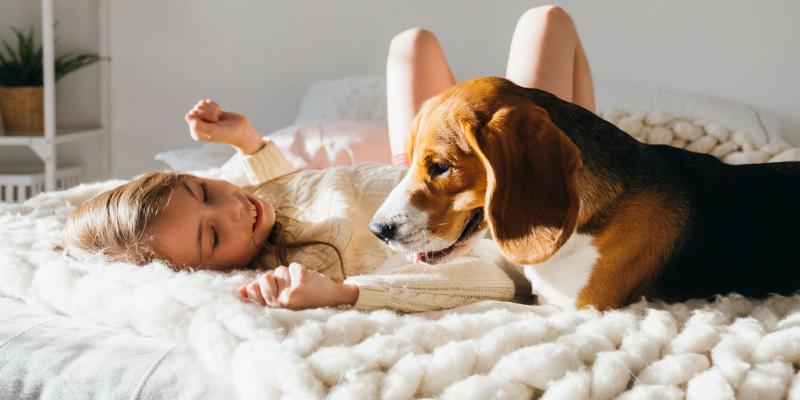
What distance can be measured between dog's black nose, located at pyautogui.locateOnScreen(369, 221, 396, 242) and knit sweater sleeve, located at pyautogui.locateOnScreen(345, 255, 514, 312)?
0.10 meters

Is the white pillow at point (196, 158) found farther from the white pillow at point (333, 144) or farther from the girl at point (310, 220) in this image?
the girl at point (310, 220)

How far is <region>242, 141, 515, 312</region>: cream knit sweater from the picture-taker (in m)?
1.20

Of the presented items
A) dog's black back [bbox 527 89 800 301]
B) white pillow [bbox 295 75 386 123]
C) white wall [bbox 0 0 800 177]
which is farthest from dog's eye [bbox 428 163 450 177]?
white wall [bbox 0 0 800 177]

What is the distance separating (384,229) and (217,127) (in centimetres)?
88

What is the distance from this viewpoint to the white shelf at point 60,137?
9.91 feet

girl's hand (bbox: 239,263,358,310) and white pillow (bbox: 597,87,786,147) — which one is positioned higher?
white pillow (bbox: 597,87,786,147)

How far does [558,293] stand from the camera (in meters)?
1.17

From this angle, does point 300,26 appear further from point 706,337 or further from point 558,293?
point 706,337

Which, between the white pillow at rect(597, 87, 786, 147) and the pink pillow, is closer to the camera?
the pink pillow

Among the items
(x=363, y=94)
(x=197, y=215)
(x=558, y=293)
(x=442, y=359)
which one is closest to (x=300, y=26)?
(x=363, y=94)

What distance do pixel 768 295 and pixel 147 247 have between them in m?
1.02

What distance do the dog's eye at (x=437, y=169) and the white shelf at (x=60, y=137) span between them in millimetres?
2412

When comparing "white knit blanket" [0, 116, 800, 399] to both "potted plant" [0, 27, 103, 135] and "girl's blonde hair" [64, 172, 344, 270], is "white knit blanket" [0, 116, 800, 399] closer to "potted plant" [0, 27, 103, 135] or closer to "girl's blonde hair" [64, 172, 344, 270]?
"girl's blonde hair" [64, 172, 344, 270]

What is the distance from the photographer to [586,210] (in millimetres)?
1104
